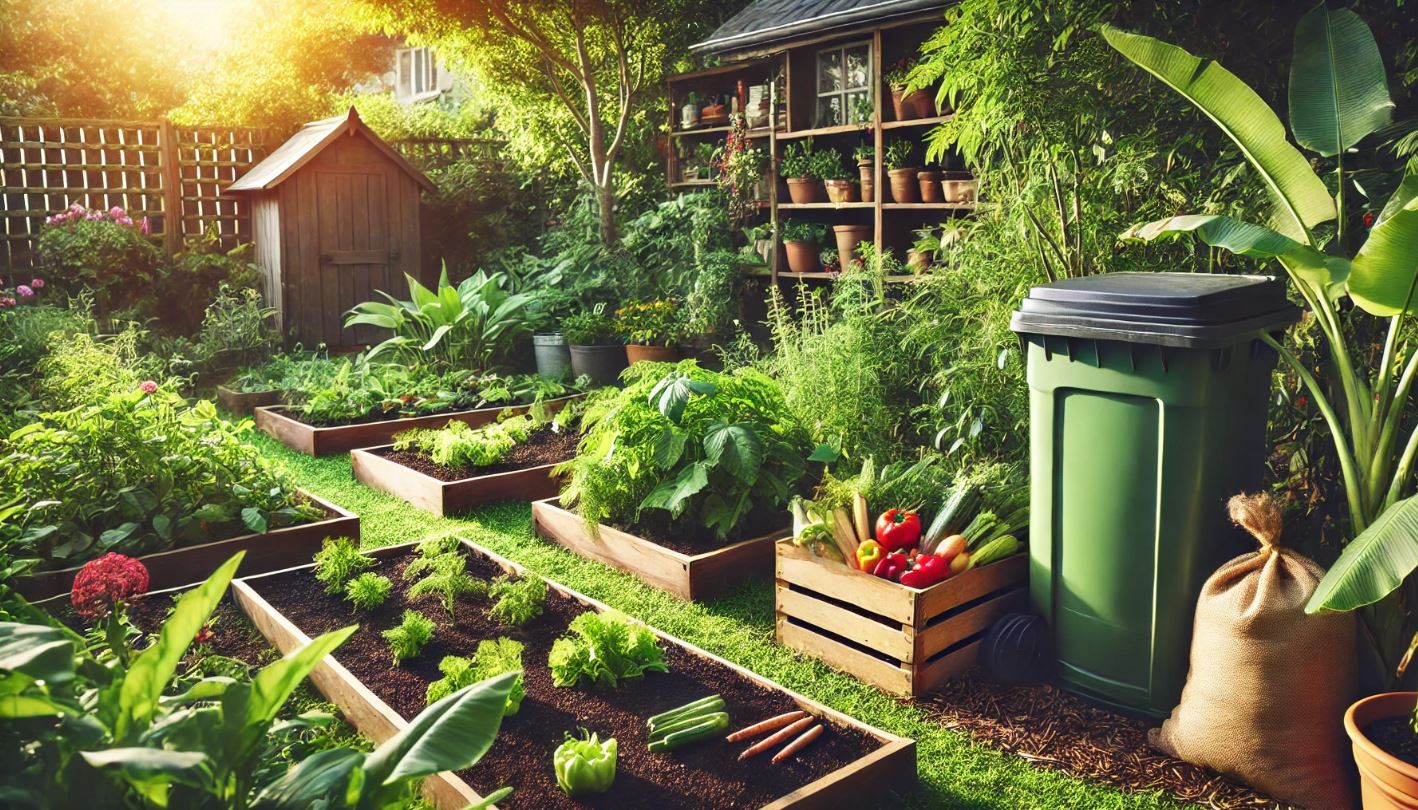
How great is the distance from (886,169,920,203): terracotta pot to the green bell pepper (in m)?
6.31

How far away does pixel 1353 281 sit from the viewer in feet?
9.71

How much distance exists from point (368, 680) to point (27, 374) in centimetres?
518

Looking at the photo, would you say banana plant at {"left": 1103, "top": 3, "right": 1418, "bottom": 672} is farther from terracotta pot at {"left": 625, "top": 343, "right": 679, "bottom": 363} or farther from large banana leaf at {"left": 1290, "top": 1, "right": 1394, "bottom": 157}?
terracotta pot at {"left": 625, "top": 343, "right": 679, "bottom": 363}

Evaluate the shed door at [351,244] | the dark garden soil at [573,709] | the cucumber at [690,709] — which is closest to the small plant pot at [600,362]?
the shed door at [351,244]

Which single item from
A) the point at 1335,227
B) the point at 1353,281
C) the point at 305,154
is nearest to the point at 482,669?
the point at 1353,281

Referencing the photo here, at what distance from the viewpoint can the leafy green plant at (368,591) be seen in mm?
4031

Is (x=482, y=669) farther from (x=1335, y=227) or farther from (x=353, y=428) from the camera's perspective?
(x=353, y=428)

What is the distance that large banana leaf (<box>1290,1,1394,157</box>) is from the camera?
338 centimetres

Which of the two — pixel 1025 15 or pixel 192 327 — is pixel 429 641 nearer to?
pixel 1025 15

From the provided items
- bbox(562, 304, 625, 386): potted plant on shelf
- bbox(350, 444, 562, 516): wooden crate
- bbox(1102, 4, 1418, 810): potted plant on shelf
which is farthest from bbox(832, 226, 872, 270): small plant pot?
bbox(1102, 4, 1418, 810): potted plant on shelf

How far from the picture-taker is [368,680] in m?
3.48

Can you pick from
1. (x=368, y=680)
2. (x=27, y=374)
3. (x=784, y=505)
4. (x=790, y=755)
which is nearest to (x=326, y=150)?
(x=27, y=374)

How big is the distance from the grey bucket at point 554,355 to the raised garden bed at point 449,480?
105 inches

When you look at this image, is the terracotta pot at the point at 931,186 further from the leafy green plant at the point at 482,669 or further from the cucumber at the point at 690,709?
the cucumber at the point at 690,709
